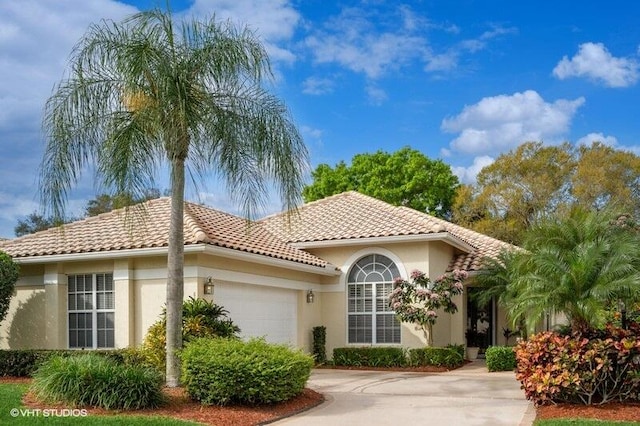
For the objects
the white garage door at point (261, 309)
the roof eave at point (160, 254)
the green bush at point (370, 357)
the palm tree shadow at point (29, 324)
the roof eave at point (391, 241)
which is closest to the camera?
the roof eave at point (160, 254)

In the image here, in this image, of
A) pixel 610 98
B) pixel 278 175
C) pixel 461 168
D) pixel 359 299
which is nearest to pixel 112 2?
pixel 278 175

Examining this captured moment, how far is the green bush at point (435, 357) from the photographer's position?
19.5m

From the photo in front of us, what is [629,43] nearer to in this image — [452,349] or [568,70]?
[568,70]

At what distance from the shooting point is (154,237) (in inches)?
679

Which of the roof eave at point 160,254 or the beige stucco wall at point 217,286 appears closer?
the roof eave at point 160,254

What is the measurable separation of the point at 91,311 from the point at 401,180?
31085mm

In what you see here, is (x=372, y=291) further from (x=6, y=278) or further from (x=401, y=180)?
(x=401, y=180)

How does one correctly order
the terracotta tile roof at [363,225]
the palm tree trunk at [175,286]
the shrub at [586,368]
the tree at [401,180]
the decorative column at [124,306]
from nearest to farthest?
1. the shrub at [586,368]
2. the palm tree trunk at [175,286]
3. the decorative column at [124,306]
4. the terracotta tile roof at [363,225]
5. the tree at [401,180]

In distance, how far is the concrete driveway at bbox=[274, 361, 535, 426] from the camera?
35.4 ft

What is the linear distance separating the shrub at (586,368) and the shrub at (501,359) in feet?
22.0

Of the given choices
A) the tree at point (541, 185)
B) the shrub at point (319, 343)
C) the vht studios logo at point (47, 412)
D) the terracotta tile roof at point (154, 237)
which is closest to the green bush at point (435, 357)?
the shrub at point (319, 343)

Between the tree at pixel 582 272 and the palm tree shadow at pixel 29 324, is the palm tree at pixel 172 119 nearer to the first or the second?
the tree at pixel 582 272

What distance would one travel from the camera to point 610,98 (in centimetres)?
2184

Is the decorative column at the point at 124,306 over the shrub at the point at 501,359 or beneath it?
over
